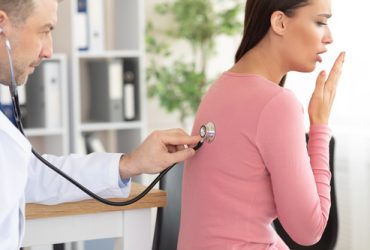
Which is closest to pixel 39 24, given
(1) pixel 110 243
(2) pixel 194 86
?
(1) pixel 110 243

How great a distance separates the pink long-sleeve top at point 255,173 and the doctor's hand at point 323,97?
0.03 metres

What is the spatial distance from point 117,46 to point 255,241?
8.55ft

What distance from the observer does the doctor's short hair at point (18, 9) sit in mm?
1302

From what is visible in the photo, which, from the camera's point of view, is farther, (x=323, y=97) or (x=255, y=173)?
(x=323, y=97)

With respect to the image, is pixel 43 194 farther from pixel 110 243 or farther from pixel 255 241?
pixel 110 243

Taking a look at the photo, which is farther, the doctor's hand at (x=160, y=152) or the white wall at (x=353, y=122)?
the white wall at (x=353, y=122)

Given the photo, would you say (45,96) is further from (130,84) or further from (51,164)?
(51,164)

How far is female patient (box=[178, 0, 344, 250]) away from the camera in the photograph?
4.67ft

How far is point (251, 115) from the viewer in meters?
1.44

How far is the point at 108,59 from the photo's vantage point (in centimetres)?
382

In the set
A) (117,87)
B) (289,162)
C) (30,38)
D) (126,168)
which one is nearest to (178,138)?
(126,168)

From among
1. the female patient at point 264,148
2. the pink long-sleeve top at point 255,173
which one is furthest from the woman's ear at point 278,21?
the pink long-sleeve top at point 255,173

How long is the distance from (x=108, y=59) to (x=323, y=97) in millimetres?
2364

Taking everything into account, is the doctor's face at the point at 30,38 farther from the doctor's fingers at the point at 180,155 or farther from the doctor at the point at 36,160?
the doctor's fingers at the point at 180,155
